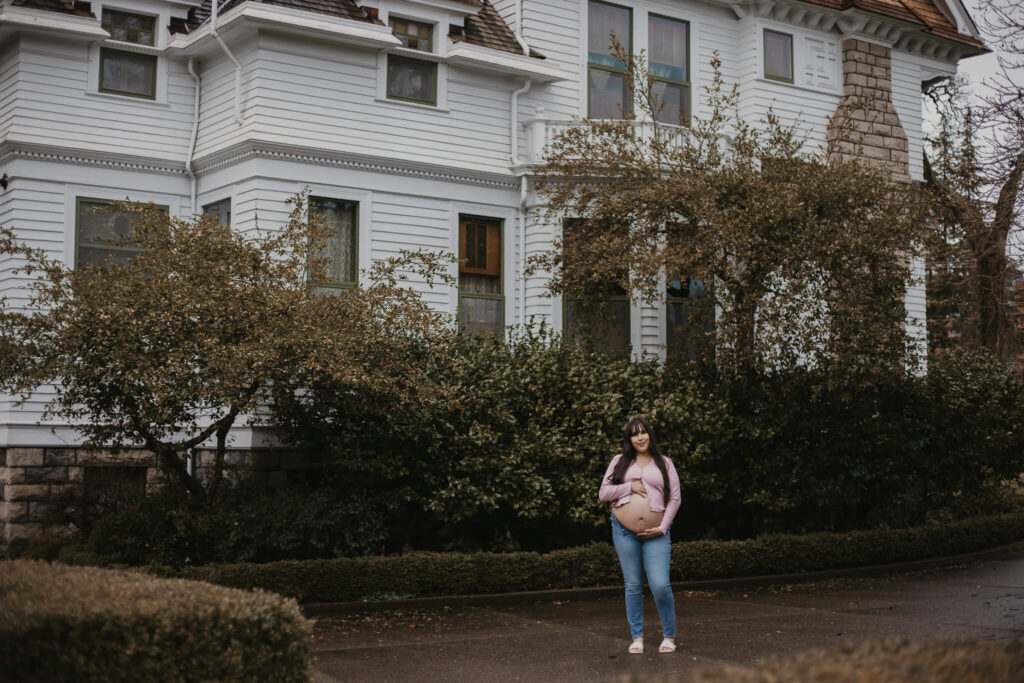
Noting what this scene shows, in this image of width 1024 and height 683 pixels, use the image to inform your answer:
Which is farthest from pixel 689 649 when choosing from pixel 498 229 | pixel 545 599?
pixel 498 229

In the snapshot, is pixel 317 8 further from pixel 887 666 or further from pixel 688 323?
pixel 887 666

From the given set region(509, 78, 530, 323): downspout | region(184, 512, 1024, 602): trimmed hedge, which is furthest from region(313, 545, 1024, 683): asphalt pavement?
region(509, 78, 530, 323): downspout

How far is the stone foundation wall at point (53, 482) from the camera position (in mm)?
17062

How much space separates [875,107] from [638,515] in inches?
610

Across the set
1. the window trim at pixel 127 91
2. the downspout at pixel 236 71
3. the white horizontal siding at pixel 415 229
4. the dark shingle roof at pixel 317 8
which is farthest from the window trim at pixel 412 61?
the window trim at pixel 127 91

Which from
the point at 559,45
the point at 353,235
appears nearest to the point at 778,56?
the point at 559,45

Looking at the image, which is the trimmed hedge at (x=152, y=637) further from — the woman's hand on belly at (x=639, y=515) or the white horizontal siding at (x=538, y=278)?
the white horizontal siding at (x=538, y=278)

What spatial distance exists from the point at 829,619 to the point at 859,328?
5.21 metres

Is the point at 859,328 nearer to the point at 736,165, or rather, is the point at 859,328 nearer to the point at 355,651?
the point at 736,165

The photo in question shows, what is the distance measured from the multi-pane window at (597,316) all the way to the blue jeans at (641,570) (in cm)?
775

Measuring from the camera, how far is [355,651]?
1104 centimetres

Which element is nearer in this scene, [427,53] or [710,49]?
[427,53]

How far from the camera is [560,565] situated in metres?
15.2

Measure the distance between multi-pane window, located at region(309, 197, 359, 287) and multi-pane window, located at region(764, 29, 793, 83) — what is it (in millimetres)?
8743
